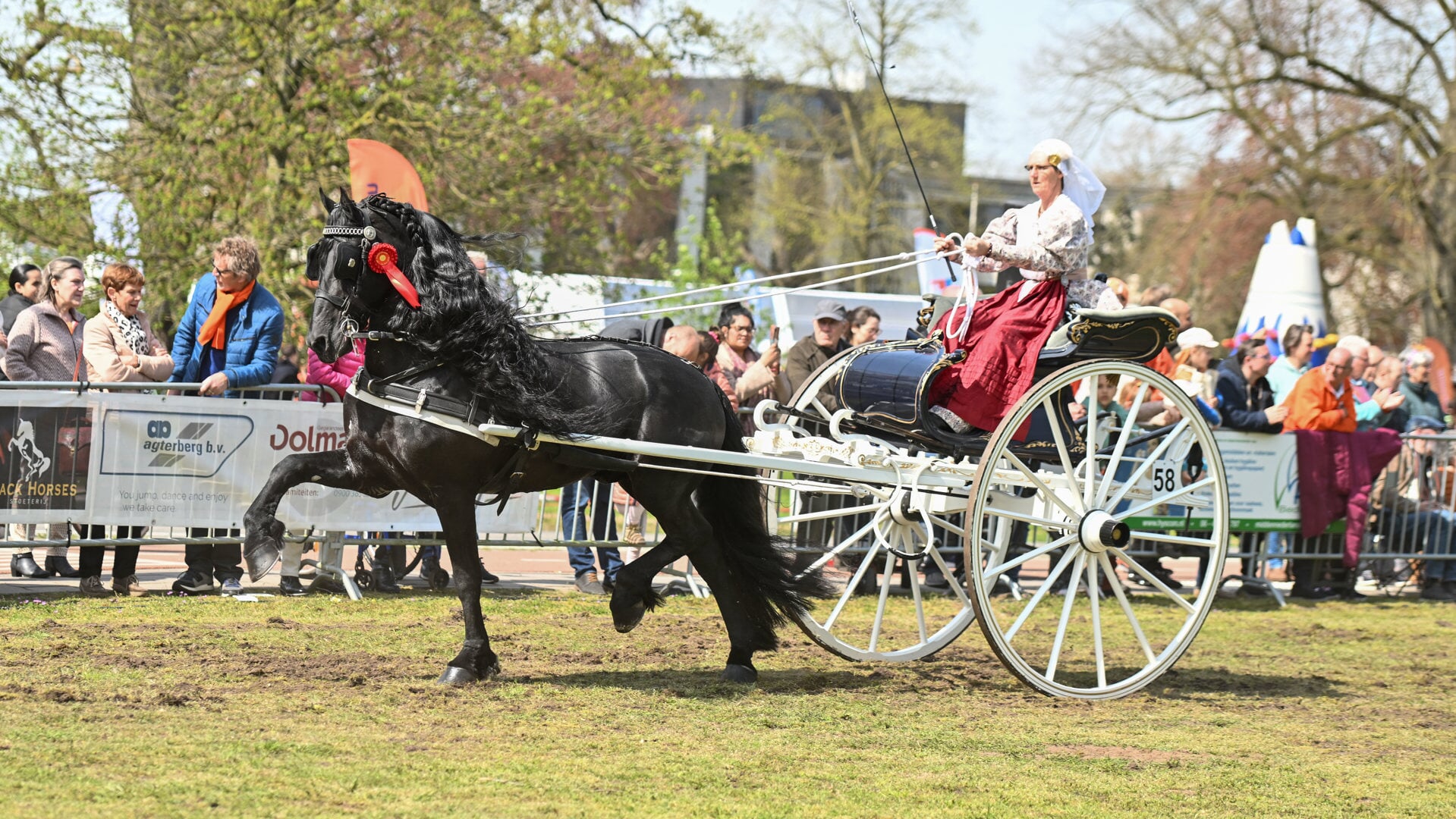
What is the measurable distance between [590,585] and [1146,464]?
13.5 feet

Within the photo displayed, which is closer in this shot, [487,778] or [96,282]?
[487,778]

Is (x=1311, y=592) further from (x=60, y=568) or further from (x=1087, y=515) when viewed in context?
(x=60, y=568)

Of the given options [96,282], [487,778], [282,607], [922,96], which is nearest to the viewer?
[487,778]

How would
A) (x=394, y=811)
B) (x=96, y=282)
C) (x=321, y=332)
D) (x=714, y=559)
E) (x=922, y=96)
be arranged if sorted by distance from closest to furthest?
1. (x=394, y=811)
2. (x=321, y=332)
3. (x=714, y=559)
4. (x=96, y=282)
5. (x=922, y=96)

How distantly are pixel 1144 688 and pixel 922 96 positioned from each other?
122 ft

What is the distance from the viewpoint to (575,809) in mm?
4375

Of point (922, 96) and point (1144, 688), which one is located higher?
point (922, 96)

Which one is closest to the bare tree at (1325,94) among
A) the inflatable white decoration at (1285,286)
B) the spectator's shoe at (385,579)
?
the inflatable white decoration at (1285,286)

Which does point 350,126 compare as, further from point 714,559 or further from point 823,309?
point 714,559

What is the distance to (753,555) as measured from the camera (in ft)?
22.7

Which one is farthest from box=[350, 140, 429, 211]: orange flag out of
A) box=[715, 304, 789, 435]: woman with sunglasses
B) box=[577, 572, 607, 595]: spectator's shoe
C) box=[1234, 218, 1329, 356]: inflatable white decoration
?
box=[1234, 218, 1329, 356]: inflatable white decoration

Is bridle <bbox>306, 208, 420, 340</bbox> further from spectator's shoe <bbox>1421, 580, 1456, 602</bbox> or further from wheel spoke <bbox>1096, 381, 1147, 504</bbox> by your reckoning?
spectator's shoe <bbox>1421, 580, 1456, 602</bbox>

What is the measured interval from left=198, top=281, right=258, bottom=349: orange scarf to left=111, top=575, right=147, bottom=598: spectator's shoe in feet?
4.65

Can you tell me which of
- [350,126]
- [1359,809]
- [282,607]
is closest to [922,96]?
[350,126]
